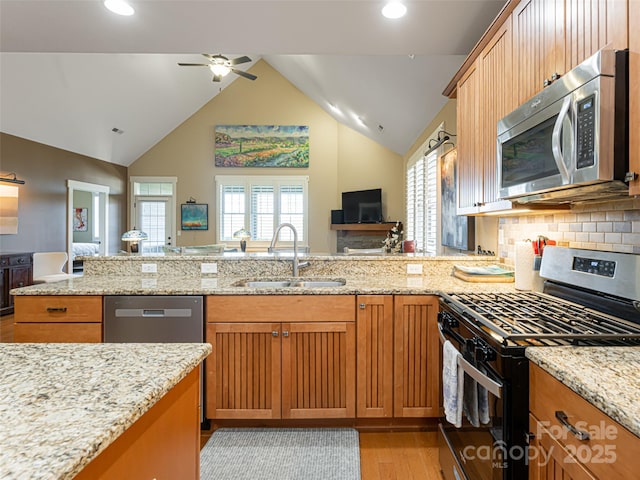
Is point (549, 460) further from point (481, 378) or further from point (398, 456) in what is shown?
point (398, 456)

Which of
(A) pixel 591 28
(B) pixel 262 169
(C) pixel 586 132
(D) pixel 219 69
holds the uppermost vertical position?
(D) pixel 219 69

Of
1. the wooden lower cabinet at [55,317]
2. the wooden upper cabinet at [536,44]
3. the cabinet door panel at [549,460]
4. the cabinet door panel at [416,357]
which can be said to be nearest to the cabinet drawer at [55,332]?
the wooden lower cabinet at [55,317]

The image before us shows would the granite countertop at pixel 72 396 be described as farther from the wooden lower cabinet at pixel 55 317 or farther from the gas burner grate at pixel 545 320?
the wooden lower cabinet at pixel 55 317

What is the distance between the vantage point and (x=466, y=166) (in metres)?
2.35

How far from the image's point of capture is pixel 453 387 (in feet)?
4.77

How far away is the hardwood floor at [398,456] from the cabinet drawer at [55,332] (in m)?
0.88

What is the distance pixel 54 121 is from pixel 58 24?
4.48 m

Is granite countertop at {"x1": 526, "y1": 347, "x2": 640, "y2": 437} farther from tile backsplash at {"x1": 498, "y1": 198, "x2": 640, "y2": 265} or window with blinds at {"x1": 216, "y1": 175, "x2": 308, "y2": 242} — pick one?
window with blinds at {"x1": 216, "y1": 175, "x2": 308, "y2": 242}

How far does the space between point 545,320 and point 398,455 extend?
116 cm

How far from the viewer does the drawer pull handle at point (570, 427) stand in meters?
0.83

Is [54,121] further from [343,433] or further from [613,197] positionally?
[613,197]

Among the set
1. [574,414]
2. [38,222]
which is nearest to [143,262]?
[574,414]

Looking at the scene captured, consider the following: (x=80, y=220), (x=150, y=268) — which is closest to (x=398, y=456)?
(x=150, y=268)

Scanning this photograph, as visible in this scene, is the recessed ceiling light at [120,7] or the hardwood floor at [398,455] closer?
the hardwood floor at [398,455]
